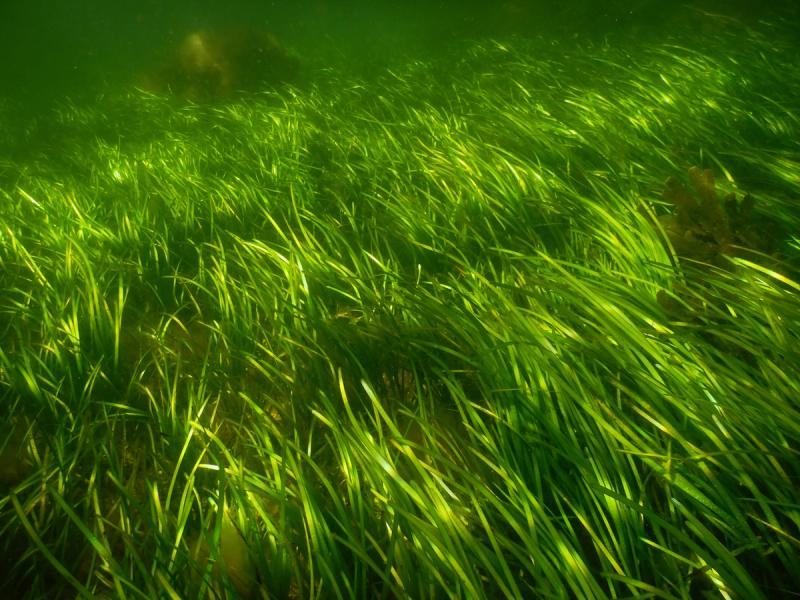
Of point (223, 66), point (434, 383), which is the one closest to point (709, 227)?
point (434, 383)

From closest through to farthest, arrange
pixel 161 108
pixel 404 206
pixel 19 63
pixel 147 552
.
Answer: pixel 147 552 < pixel 404 206 < pixel 161 108 < pixel 19 63

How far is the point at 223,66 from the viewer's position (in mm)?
9164

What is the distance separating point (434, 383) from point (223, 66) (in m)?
10.5

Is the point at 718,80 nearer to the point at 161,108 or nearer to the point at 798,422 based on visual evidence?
the point at 798,422

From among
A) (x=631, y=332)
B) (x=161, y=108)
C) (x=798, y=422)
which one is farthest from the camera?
(x=161, y=108)

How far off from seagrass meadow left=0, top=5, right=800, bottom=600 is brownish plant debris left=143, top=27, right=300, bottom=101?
22.6ft

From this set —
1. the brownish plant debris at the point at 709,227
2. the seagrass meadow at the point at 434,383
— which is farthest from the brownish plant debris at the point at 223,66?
the brownish plant debris at the point at 709,227

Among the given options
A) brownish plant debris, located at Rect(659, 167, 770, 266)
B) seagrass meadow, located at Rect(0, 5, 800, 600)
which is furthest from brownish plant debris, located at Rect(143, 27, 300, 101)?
brownish plant debris, located at Rect(659, 167, 770, 266)

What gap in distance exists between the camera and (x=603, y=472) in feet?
3.37

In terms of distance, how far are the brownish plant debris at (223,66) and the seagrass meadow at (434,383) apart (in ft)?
22.6

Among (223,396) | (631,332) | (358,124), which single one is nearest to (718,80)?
(358,124)

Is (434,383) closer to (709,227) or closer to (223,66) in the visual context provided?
(709,227)

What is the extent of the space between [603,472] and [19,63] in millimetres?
45184

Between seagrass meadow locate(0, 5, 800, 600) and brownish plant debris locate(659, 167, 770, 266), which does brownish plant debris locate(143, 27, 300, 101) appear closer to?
seagrass meadow locate(0, 5, 800, 600)
